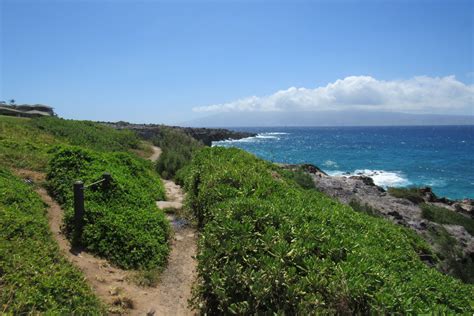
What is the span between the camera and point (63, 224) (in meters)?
7.56

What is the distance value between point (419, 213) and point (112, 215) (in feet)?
50.9

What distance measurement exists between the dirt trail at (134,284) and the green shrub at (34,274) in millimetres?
429

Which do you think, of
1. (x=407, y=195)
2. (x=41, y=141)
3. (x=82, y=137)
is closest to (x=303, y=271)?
(x=41, y=141)

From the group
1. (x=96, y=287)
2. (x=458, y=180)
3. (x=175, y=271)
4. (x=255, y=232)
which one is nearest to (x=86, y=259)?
(x=96, y=287)

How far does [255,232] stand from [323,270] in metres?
1.20

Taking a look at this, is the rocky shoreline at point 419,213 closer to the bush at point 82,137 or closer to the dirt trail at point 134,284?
the dirt trail at point 134,284

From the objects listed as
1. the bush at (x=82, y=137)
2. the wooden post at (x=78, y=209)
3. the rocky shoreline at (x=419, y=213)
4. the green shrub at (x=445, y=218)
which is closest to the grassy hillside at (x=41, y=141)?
the bush at (x=82, y=137)

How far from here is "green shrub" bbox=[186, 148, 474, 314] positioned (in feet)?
11.1

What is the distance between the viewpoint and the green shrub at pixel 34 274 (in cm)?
436

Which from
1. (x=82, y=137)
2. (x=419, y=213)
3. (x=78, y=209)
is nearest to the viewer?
(x=78, y=209)

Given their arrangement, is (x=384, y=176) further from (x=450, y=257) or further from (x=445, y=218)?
(x=450, y=257)

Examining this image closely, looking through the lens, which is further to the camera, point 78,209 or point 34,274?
point 78,209

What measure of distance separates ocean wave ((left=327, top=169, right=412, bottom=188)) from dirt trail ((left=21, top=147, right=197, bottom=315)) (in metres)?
29.1

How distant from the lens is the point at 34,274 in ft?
16.2
